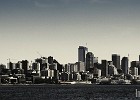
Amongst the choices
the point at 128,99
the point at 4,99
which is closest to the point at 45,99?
the point at 4,99

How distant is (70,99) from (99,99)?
1025cm

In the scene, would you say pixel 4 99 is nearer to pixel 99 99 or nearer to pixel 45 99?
pixel 45 99

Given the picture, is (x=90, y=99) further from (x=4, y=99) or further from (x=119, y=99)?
(x=4, y=99)

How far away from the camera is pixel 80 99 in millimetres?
190250

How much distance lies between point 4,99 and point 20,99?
5768 millimetres

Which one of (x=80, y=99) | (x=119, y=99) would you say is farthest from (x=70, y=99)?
(x=119, y=99)

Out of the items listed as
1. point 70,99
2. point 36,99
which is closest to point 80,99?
point 70,99

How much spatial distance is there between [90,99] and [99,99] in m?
3.20

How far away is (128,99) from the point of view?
18500 cm

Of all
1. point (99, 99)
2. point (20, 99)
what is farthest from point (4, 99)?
point (99, 99)

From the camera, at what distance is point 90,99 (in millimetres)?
189000

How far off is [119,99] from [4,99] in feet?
134

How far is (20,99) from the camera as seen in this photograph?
191125mm

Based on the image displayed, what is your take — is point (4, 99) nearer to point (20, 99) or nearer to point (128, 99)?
point (20, 99)
